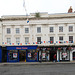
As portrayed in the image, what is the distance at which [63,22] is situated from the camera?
2280cm

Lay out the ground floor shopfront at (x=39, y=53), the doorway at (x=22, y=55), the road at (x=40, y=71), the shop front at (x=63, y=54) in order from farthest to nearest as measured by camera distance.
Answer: the doorway at (x=22, y=55) < the shop front at (x=63, y=54) < the ground floor shopfront at (x=39, y=53) < the road at (x=40, y=71)

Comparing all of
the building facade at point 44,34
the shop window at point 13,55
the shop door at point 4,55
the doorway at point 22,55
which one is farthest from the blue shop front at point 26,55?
the shop door at point 4,55

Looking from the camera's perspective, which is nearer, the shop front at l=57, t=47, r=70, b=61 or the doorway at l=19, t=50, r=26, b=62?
the shop front at l=57, t=47, r=70, b=61

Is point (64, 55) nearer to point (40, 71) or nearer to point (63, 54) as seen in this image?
point (63, 54)

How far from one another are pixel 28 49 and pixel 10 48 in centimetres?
378

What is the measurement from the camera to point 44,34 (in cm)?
2294

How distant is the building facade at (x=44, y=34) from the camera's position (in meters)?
22.6

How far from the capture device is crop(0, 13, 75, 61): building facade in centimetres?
2256

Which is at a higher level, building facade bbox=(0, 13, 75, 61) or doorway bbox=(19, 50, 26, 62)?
building facade bbox=(0, 13, 75, 61)

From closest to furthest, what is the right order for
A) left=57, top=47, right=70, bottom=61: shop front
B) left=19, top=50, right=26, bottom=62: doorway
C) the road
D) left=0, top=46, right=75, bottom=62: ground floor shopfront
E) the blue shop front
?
1. the road
2. left=0, top=46, right=75, bottom=62: ground floor shopfront
3. left=57, top=47, right=70, bottom=61: shop front
4. the blue shop front
5. left=19, top=50, right=26, bottom=62: doorway

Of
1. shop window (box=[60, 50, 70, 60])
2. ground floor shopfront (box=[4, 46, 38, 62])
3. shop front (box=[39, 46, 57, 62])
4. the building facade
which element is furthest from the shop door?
shop window (box=[60, 50, 70, 60])

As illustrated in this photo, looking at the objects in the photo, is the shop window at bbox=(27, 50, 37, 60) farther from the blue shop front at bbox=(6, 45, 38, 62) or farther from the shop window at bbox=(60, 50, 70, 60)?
the shop window at bbox=(60, 50, 70, 60)

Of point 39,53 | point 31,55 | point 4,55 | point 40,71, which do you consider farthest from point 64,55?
point 4,55

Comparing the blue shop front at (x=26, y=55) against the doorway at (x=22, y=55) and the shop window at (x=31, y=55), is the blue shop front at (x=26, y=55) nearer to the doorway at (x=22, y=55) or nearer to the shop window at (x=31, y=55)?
the shop window at (x=31, y=55)
